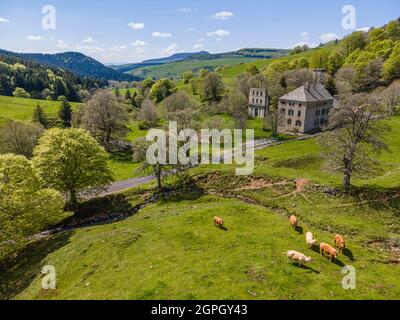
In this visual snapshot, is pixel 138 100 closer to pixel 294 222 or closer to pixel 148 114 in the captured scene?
pixel 148 114

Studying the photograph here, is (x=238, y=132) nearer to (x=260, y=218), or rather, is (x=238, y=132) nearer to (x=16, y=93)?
(x=260, y=218)

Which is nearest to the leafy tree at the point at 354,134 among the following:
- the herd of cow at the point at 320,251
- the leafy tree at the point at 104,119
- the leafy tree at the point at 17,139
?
the herd of cow at the point at 320,251

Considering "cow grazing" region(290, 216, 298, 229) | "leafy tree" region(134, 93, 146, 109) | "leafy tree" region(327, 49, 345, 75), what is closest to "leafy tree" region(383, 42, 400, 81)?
"leafy tree" region(327, 49, 345, 75)

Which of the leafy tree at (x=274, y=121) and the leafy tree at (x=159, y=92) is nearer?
the leafy tree at (x=274, y=121)

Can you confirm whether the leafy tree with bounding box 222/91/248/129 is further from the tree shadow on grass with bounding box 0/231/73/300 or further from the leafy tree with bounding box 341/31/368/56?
the tree shadow on grass with bounding box 0/231/73/300

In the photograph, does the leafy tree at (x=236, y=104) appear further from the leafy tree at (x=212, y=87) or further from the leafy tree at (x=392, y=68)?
the leafy tree at (x=392, y=68)

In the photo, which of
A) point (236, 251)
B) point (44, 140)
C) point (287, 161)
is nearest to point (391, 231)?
point (236, 251)
